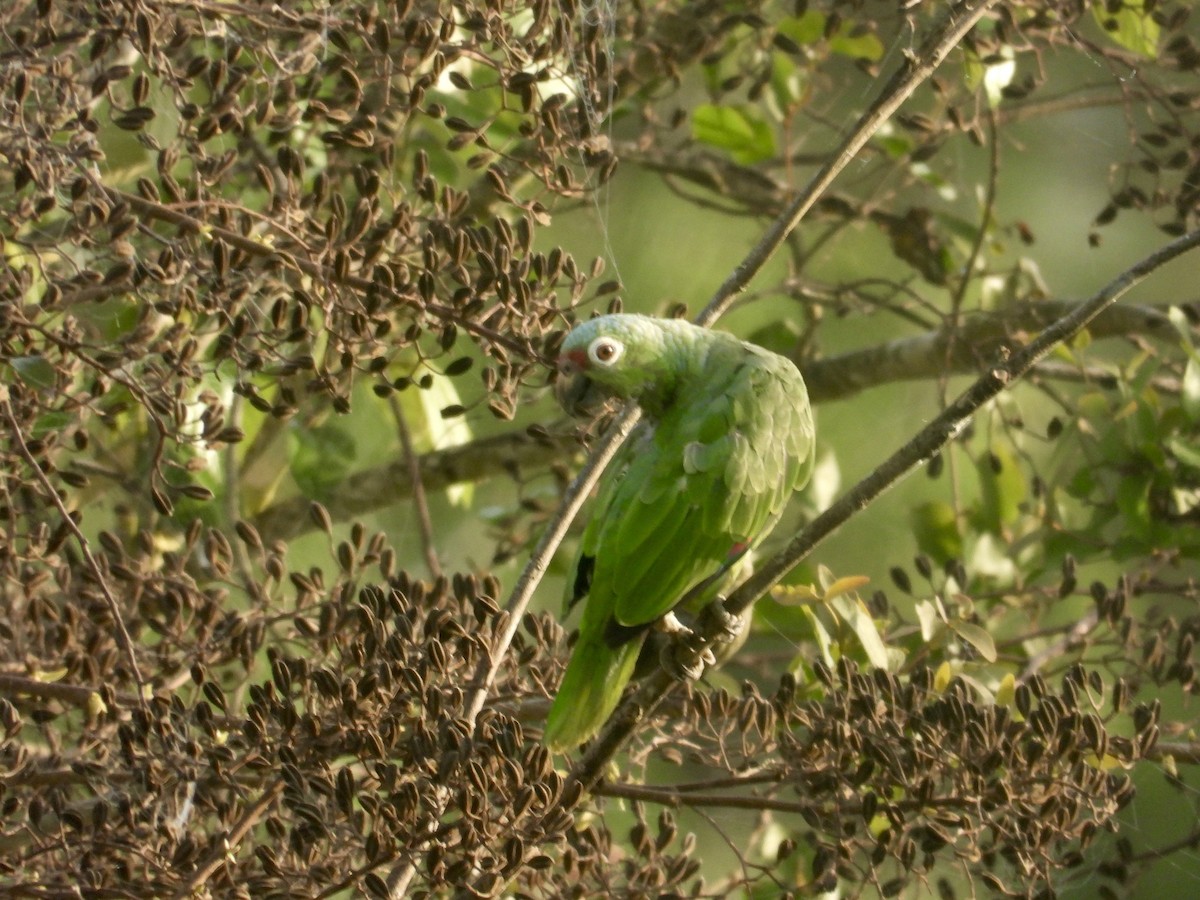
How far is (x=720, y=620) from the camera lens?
1354 millimetres

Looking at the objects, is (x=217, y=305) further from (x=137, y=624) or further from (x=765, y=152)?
(x=765, y=152)

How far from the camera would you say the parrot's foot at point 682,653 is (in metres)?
1.41

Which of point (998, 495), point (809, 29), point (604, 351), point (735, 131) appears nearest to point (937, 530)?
point (998, 495)

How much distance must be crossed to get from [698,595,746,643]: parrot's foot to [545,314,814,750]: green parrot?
0.05m

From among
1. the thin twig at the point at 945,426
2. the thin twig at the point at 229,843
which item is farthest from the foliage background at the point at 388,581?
the thin twig at the point at 945,426

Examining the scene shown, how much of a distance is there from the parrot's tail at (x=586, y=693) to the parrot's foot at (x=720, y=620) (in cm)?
10

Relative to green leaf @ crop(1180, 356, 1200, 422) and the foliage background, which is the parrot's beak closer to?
the foliage background

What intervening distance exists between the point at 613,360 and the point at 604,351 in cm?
2

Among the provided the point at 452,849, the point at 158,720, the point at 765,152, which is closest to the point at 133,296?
the point at 158,720

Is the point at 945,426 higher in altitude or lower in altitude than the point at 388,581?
higher

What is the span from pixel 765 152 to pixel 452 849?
5.87ft

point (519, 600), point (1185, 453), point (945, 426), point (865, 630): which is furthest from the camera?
point (1185, 453)

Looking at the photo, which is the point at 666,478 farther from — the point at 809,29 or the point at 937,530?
the point at 809,29

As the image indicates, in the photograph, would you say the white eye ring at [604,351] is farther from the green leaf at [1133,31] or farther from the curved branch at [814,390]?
the green leaf at [1133,31]
